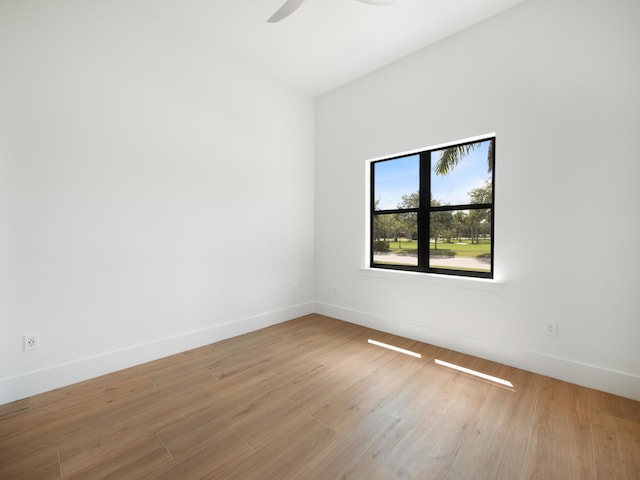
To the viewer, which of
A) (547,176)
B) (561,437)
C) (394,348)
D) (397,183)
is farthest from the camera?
(397,183)

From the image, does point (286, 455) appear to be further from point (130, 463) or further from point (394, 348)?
point (394, 348)

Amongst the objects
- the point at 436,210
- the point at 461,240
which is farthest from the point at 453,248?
the point at 436,210

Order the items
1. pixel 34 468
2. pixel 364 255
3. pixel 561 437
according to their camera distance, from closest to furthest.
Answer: pixel 34 468
pixel 561 437
pixel 364 255

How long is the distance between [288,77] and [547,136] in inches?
116

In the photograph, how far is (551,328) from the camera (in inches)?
94.0

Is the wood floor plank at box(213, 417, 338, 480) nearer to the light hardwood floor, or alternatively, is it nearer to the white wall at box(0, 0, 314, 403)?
the light hardwood floor

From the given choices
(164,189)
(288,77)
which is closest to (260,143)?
(288,77)

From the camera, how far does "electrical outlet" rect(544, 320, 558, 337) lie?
237cm

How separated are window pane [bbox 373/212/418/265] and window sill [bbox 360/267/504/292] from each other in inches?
8.0

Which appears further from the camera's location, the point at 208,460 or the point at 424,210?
the point at 424,210

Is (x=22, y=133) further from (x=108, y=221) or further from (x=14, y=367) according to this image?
(x=14, y=367)

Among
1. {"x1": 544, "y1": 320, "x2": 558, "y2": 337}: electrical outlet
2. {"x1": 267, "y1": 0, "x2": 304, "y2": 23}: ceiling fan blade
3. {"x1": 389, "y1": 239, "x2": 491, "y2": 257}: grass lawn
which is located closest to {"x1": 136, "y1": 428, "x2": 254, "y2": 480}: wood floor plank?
{"x1": 544, "y1": 320, "x2": 558, "y2": 337}: electrical outlet

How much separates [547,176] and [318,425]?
2.63 m

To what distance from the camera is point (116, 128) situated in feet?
8.14
